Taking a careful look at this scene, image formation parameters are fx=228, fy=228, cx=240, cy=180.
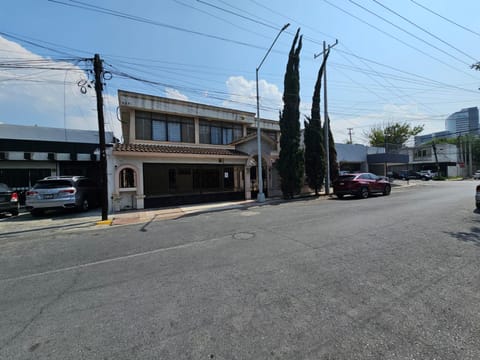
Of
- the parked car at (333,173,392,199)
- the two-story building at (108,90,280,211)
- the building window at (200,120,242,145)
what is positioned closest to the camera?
the two-story building at (108,90,280,211)

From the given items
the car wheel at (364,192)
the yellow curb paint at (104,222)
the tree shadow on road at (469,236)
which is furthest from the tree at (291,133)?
the yellow curb paint at (104,222)

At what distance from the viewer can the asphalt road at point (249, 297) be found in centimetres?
238

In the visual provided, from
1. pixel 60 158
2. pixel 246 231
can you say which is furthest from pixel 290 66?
pixel 60 158

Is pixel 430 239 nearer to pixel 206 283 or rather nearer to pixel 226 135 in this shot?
pixel 206 283

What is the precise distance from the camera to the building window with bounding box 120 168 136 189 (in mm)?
13302

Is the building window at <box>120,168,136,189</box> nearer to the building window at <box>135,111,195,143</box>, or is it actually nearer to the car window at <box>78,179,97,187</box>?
the car window at <box>78,179,97,187</box>

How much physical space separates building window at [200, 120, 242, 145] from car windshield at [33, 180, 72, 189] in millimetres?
9598

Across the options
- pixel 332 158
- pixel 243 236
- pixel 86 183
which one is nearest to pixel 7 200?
pixel 86 183

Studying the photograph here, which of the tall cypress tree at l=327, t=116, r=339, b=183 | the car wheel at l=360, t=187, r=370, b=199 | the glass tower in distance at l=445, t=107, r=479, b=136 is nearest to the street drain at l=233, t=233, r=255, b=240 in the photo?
the car wheel at l=360, t=187, r=370, b=199

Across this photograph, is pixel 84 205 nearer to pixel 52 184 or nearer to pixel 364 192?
pixel 52 184

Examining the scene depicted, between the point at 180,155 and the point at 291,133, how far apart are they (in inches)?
319

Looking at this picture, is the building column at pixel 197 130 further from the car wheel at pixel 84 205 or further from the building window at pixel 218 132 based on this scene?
the car wheel at pixel 84 205

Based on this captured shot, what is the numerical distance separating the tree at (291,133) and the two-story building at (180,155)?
5.82 feet

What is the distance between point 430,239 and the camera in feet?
19.0
